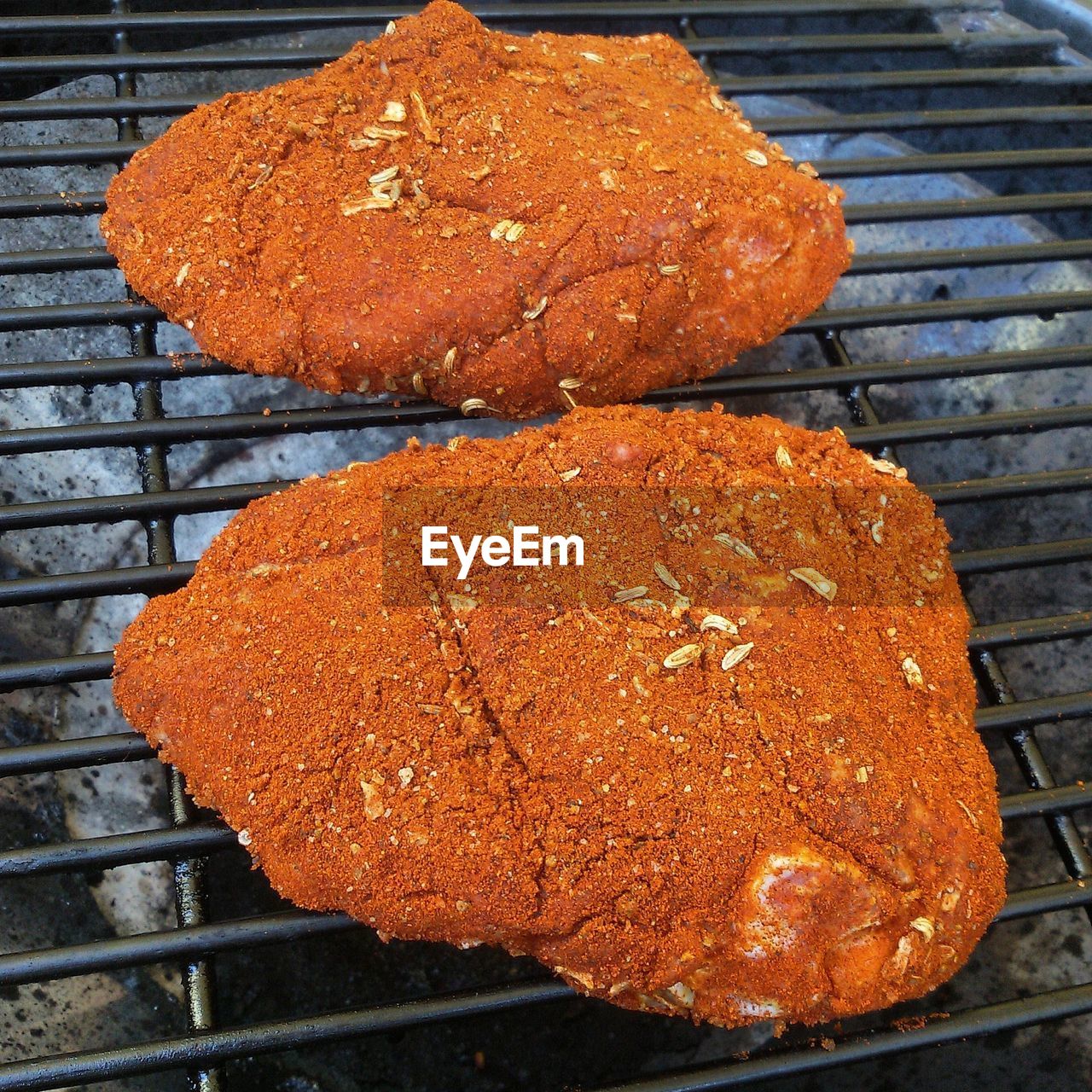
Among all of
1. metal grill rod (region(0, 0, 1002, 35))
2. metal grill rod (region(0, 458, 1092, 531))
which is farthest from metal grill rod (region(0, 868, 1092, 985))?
metal grill rod (region(0, 0, 1002, 35))

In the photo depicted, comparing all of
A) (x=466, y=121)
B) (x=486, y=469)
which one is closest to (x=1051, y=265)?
(x=466, y=121)

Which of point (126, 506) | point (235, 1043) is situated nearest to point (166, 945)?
point (235, 1043)

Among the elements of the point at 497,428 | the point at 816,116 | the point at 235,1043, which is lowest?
the point at 235,1043

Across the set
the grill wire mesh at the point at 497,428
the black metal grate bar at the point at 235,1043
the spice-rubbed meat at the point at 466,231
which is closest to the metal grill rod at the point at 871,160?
the grill wire mesh at the point at 497,428

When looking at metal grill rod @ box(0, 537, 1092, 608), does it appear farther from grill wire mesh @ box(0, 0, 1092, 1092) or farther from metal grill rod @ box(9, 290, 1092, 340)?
metal grill rod @ box(9, 290, 1092, 340)

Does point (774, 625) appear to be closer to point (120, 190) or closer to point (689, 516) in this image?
point (689, 516)

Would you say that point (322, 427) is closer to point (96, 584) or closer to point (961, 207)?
point (96, 584)
